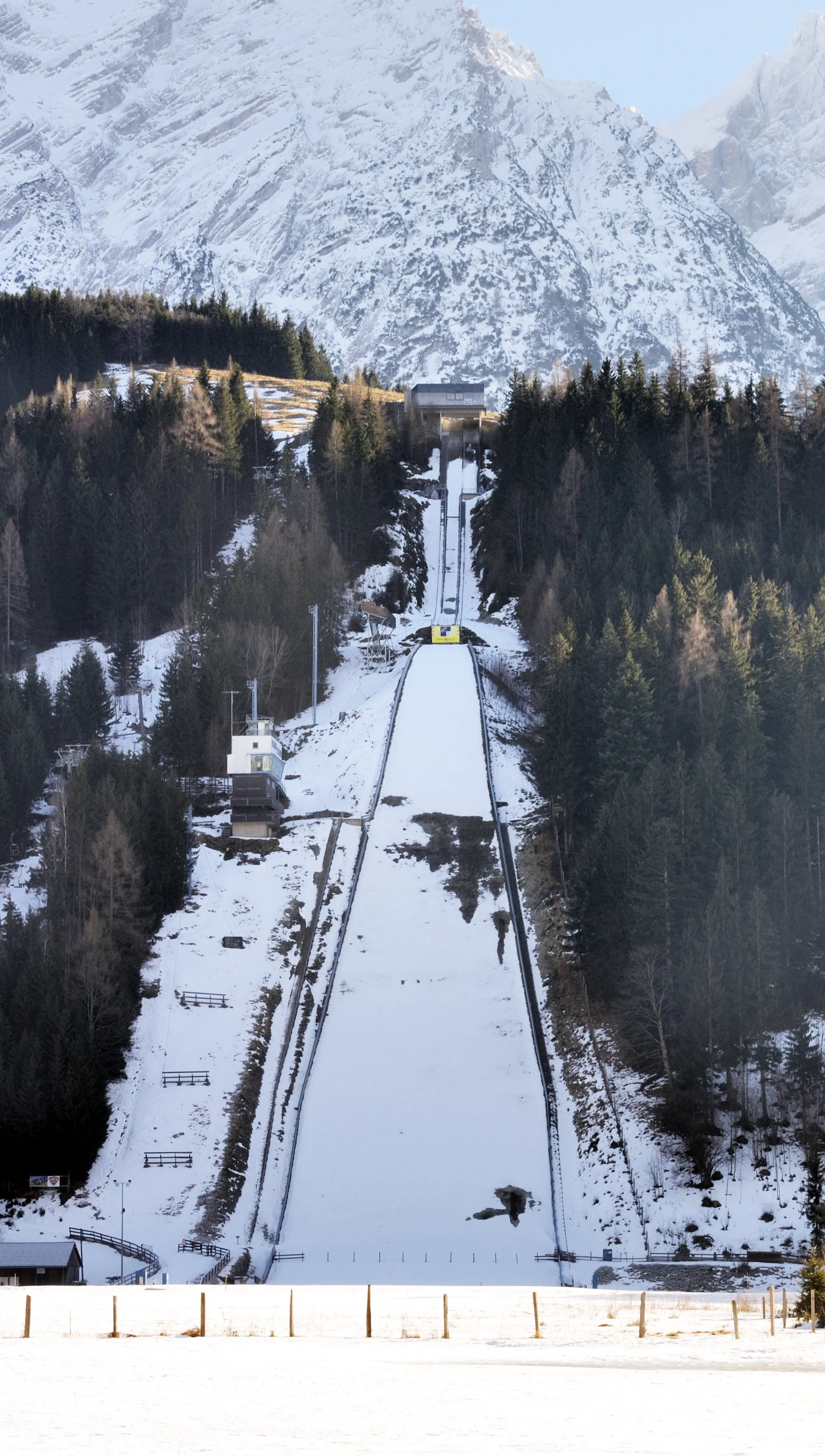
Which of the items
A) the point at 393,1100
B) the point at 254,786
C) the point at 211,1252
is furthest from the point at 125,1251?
the point at 254,786

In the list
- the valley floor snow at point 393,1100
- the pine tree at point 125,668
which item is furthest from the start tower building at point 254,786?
the pine tree at point 125,668

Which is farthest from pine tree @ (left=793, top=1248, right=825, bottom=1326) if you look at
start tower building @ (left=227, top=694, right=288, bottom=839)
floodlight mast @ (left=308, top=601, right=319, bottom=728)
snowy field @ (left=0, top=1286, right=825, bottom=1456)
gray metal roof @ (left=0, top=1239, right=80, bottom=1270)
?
floodlight mast @ (left=308, top=601, right=319, bottom=728)

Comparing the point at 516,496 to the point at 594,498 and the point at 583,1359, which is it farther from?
the point at 583,1359

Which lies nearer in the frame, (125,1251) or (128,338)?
(125,1251)

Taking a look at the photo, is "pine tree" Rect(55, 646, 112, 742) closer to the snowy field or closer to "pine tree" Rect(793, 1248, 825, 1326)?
the snowy field

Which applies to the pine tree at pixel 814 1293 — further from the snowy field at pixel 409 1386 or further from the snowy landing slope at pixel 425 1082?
the snowy landing slope at pixel 425 1082

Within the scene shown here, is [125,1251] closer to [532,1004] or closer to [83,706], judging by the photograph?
[532,1004]

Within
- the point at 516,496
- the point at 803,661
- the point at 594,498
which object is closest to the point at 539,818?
the point at 803,661
